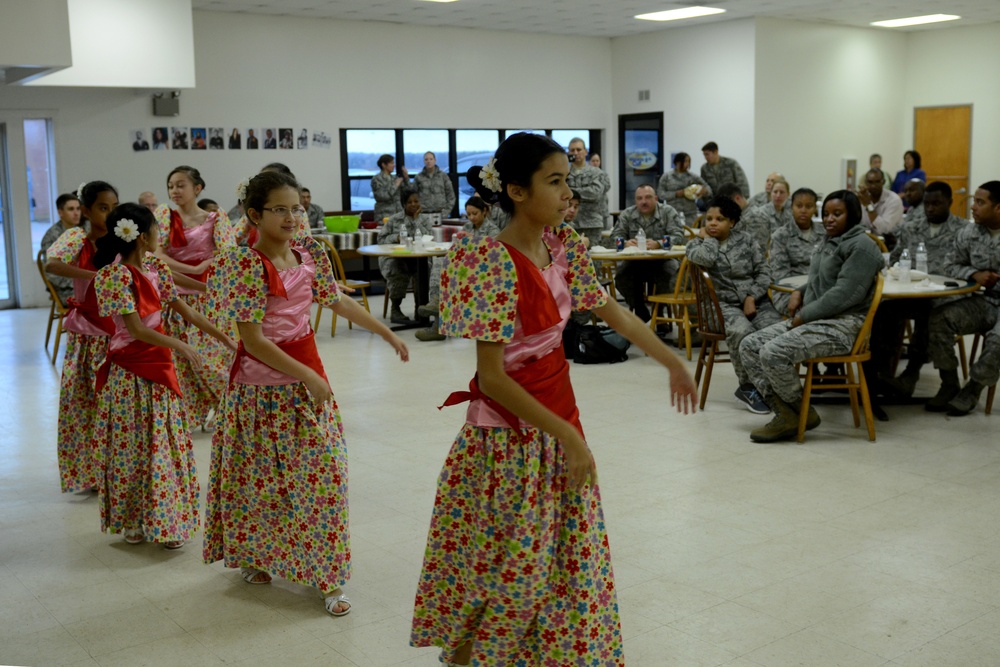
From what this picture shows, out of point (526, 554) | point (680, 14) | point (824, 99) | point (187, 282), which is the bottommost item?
point (526, 554)

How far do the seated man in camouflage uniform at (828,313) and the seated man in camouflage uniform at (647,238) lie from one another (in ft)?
10.7

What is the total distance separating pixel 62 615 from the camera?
3.47 metres

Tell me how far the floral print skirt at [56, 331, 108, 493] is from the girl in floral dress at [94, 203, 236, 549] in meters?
0.41

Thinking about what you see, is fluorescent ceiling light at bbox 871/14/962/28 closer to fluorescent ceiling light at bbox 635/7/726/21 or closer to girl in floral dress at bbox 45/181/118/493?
fluorescent ceiling light at bbox 635/7/726/21

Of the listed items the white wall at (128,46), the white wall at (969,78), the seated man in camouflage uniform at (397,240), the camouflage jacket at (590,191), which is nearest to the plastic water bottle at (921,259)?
the camouflage jacket at (590,191)

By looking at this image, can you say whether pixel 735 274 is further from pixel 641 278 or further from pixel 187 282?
pixel 187 282

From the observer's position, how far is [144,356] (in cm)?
403

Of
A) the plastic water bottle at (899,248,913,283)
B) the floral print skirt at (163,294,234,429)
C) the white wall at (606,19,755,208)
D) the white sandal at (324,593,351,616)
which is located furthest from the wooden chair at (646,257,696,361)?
the white wall at (606,19,755,208)

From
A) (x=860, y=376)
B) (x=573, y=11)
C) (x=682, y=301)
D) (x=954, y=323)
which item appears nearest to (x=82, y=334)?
(x=860, y=376)

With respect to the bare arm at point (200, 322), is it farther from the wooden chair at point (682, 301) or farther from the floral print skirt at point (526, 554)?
the wooden chair at point (682, 301)

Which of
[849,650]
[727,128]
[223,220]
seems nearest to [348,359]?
[223,220]

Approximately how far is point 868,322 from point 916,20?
11.1 metres

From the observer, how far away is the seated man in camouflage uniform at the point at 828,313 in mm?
5305

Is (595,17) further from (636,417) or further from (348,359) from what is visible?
(636,417)
